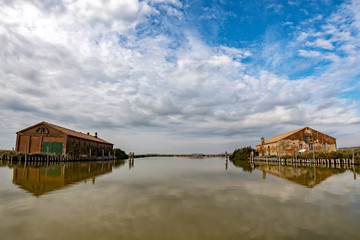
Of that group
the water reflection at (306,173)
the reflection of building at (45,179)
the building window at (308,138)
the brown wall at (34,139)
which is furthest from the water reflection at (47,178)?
the building window at (308,138)

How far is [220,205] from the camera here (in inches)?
315

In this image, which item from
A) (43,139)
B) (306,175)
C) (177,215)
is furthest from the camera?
(43,139)

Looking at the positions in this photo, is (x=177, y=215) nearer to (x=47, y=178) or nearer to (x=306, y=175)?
(x=47, y=178)

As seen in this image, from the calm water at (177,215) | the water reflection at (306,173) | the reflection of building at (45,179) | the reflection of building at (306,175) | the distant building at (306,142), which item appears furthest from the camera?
the distant building at (306,142)

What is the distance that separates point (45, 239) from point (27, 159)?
3824 cm

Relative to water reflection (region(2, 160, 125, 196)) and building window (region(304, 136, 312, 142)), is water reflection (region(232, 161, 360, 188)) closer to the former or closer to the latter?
water reflection (region(2, 160, 125, 196))

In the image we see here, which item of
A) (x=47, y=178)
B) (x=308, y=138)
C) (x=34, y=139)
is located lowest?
(x=47, y=178)

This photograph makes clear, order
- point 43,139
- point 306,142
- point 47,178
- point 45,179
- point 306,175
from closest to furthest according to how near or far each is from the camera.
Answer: point 45,179 < point 47,178 < point 306,175 < point 43,139 < point 306,142

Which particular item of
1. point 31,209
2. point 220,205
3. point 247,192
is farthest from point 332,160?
point 31,209

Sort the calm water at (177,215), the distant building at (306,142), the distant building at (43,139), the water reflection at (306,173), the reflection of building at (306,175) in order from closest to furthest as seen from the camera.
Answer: the calm water at (177,215) → the reflection of building at (306,175) → the water reflection at (306,173) → the distant building at (43,139) → the distant building at (306,142)

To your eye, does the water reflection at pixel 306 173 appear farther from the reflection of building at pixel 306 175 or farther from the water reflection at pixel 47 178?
the water reflection at pixel 47 178

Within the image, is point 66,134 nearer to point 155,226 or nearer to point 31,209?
point 31,209

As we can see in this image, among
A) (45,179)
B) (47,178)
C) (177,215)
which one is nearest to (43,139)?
(47,178)

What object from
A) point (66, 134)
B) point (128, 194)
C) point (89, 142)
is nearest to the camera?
point (128, 194)
